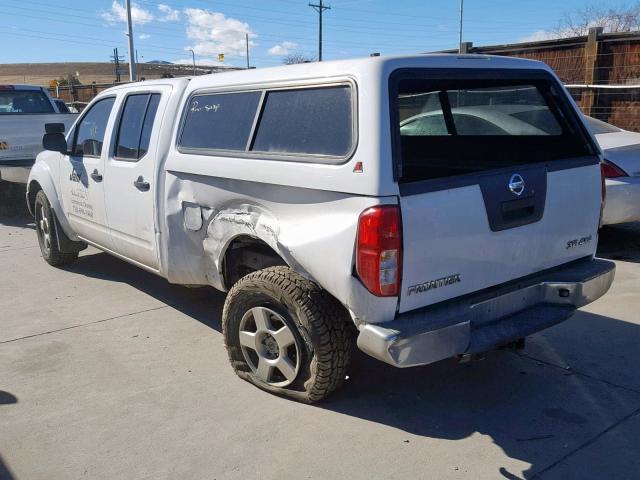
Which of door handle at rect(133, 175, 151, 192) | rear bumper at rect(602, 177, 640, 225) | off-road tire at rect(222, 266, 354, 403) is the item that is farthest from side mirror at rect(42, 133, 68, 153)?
rear bumper at rect(602, 177, 640, 225)

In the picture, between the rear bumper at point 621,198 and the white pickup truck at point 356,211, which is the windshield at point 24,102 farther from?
the rear bumper at point 621,198

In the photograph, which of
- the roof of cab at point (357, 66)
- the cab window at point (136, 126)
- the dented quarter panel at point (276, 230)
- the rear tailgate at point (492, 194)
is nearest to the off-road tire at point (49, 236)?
the cab window at point (136, 126)

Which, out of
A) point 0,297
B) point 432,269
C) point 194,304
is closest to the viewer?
point 432,269

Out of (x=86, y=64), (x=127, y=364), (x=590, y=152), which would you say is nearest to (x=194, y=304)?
(x=127, y=364)

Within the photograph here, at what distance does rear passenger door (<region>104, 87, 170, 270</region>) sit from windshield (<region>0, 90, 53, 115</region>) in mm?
6982

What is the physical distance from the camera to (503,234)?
338 cm

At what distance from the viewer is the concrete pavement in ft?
10.4

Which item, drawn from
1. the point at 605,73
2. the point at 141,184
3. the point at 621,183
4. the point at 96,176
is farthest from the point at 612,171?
the point at 605,73

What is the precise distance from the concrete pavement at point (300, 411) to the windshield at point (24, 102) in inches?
288

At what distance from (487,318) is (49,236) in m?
5.05

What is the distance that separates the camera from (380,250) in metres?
2.98

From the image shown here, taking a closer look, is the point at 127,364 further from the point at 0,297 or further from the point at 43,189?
the point at 43,189

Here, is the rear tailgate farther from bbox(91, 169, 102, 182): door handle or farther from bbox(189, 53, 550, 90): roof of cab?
bbox(91, 169, 102, 182): door handle

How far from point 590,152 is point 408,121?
84.4 inches
